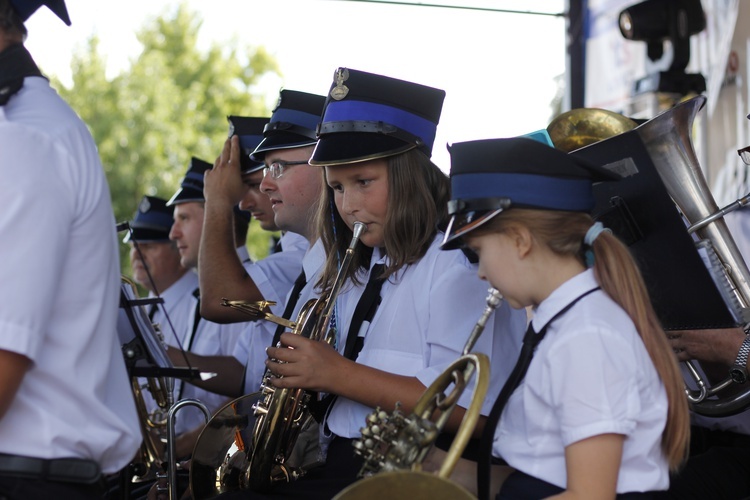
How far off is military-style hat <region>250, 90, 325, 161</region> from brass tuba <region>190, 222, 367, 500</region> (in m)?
0.89

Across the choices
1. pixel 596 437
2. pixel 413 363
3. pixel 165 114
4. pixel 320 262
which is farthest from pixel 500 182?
pixel 165 114

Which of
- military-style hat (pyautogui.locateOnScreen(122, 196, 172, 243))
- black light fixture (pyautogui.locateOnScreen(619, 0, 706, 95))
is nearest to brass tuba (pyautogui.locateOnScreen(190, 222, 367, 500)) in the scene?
military-style hat (pyautogui.locateOnScreen(122, 196, 172, 243))

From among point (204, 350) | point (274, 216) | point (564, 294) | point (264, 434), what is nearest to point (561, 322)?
point (564, 294)

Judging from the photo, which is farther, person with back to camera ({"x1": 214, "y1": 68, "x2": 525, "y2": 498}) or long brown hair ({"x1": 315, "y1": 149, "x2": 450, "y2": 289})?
long brown hair ({"x1": 315, "y1": 149, "x2": 450, "y2": 289})

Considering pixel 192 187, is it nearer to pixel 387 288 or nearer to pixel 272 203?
pixel 272 203

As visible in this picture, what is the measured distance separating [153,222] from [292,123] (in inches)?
111

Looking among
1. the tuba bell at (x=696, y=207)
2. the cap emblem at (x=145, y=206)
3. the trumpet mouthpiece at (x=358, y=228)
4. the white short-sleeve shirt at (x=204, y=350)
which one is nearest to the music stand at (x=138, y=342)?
the trumpet mouthpiece at (x=358, y=228)

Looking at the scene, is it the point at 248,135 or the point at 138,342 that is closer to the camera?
the point at 138,342

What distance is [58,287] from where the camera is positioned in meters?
1.85

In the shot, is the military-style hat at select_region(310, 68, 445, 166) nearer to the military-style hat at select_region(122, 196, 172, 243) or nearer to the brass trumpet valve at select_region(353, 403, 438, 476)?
the brass trumpet valve at select_region(353, 403, 438, 476)

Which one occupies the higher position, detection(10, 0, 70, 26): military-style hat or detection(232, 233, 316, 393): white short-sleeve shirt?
detection(10, 0, 70, 26): military-style hat

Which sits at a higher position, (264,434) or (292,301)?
(292,301)

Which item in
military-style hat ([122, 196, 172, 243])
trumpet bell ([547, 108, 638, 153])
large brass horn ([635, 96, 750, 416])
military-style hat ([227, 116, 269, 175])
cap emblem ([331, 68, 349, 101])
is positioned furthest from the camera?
military-style hat ([122, 196, 172, 243])

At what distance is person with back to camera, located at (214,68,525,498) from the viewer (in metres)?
2.60
